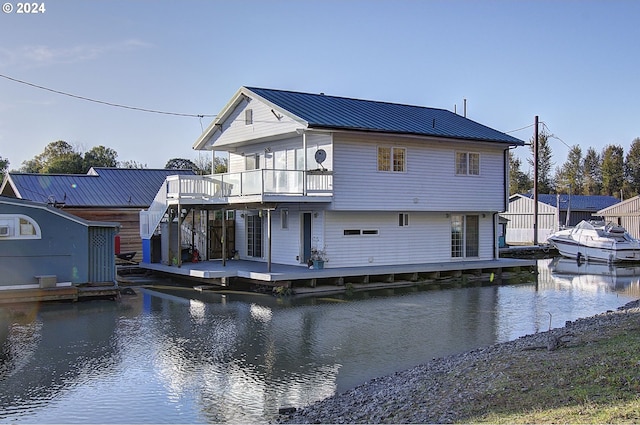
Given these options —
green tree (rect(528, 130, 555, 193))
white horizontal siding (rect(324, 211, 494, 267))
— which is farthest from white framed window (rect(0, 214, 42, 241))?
green tree (rect(528, 130, 555, 193))

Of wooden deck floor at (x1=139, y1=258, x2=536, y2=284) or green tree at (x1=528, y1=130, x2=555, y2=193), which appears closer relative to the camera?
wooden deck floor at (x1=139, y1=258, x2=536, y2=284)

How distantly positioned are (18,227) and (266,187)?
7.84m

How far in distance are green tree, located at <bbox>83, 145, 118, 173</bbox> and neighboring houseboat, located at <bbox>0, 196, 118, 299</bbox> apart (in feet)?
140

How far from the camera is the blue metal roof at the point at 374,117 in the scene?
2333cm

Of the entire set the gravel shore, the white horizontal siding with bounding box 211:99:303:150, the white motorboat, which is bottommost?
the gravel shore

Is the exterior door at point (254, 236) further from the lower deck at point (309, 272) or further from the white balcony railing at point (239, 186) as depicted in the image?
A: the white balcony railing at point (239, 186)

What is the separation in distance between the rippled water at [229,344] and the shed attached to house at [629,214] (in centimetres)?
2289

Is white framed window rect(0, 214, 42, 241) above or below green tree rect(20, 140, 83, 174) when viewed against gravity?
below

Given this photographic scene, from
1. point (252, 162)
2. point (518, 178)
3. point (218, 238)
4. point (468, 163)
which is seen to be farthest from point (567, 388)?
point (518, 178)

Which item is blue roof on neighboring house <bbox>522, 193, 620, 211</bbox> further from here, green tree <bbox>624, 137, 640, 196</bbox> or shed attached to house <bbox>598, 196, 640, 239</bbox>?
green tree <bbox>624, 137, 640, 196</bbox>

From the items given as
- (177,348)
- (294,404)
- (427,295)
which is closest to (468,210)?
(427,295)

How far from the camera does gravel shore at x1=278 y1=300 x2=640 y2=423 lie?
7.55m

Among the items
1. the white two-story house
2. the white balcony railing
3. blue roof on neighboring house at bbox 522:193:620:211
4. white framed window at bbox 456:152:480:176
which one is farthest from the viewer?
blue roof on neighboring house at bbox 522:193:620:211

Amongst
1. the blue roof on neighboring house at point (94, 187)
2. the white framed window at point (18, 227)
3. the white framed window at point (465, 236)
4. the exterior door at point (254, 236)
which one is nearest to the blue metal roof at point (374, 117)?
the white framed window at point (465, 236)
